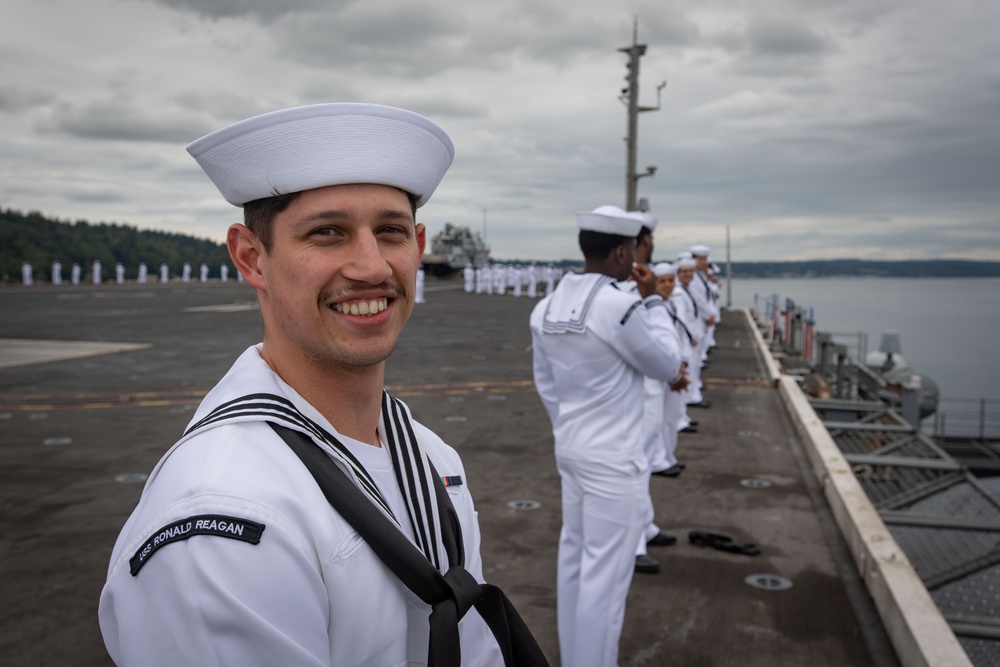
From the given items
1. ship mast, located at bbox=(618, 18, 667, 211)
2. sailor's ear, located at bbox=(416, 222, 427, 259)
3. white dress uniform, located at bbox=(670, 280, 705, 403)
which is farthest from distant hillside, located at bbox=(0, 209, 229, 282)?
sailor's ear, located at bbox=(416, 222, 427, 259)

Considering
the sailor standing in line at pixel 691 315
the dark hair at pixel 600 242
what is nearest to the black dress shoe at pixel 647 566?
the dark hair at pixel 600 242

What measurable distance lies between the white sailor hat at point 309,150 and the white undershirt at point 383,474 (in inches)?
19.0

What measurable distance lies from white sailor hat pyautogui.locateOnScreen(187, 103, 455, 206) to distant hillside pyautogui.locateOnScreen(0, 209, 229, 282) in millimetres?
76821

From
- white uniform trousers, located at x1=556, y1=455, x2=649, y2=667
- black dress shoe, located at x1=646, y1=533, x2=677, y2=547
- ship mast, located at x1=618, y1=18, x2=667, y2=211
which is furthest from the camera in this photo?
ship mast, located at x1=618, y1=18, x2=667, y2=211

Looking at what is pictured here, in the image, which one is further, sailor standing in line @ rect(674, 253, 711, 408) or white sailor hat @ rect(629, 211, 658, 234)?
sailor standing in line @ rect(674, 253, 711, 408)

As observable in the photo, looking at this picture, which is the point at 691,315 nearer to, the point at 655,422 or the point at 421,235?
the point at 655,422

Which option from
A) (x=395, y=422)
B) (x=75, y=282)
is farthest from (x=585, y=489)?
(x=75, y=282)

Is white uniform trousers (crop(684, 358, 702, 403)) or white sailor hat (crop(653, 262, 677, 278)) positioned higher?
white sailor hat (crop(653, 262, 677, 278))

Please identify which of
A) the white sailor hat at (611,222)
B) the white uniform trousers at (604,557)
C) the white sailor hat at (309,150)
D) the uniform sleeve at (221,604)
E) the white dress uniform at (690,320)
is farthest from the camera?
the white dress uniform at (690,320)

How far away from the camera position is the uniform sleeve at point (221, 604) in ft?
3.51

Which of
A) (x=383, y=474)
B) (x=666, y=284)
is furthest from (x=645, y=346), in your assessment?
(x=666, y=284)

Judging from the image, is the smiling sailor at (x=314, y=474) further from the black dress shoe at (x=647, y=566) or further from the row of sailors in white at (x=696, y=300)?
the row of sailors in white at (x=696, y=300)

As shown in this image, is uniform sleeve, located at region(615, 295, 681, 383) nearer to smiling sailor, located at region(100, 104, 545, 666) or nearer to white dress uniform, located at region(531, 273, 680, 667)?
white dress uniform, located at region(531, 273, 680, 667)

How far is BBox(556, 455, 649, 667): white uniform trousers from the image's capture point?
3.83 meters
